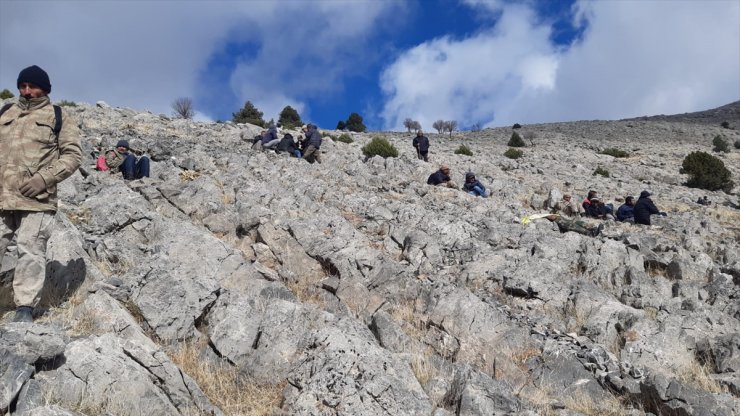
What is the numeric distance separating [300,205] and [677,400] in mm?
8742

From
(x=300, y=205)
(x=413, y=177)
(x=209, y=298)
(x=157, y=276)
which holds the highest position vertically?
(x=413, y=177)

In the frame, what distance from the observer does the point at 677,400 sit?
525 centimetres

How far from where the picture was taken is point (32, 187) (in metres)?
4.74

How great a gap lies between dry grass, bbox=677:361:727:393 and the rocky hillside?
1.7 inches

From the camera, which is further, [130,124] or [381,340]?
[130,124]

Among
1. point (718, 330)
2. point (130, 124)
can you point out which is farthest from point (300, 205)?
point (130, 124)

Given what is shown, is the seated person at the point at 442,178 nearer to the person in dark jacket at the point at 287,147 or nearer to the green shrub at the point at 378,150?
the person in dark jacket at the point at 287,147

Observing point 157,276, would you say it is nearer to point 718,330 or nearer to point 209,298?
point 209,298

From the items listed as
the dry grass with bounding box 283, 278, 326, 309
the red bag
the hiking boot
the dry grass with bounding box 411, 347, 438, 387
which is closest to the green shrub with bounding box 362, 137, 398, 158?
the red bag

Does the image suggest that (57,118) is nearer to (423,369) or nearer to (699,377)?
(423,369)

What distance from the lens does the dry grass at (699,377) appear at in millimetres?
6441

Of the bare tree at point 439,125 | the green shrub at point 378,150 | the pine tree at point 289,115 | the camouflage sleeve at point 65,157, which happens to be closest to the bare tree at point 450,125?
the bare tree at point 439,125

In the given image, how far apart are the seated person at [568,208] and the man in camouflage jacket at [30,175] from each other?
639 inches

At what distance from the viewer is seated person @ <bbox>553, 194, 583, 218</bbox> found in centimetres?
1730
